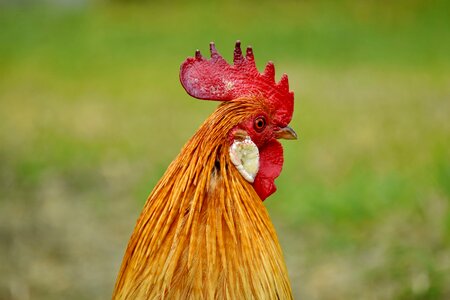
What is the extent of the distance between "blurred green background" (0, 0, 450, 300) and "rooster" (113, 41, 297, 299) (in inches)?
86.1

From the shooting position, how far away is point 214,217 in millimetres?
2584

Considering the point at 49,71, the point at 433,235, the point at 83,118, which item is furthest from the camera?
the point at 49,71

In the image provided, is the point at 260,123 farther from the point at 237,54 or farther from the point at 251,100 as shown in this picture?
the point at 237,54

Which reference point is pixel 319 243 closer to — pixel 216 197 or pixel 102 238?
pixel 102 238

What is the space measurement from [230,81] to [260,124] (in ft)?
0.65

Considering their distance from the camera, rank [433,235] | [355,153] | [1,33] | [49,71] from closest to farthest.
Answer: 1. [433,235]
2. [355,153]
3. [49,71]
4. [1,33]

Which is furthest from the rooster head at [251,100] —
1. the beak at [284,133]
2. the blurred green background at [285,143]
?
the blurred green background at [285,143]

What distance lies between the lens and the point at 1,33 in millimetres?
13539

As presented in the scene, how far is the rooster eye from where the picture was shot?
2770 millimetres

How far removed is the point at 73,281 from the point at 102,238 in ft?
2.45

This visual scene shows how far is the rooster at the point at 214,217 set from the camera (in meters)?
2.53

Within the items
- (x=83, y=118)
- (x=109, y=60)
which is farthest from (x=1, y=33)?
(x=83, y=118)

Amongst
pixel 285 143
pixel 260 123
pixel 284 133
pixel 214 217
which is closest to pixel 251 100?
pixel 260 123

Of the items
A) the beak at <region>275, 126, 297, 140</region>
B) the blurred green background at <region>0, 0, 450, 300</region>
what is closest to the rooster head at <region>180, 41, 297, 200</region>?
the beak at <region>275, 126, 297, 140</region>
